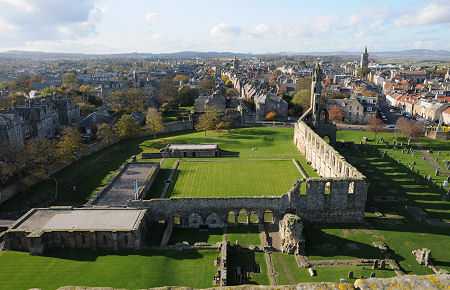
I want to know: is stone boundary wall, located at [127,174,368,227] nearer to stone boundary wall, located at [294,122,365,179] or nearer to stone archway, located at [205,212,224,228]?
stone archway, located at [205,212,224,228]

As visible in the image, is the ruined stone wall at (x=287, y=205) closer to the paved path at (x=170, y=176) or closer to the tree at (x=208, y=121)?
the paved path at (x=170, y=176)

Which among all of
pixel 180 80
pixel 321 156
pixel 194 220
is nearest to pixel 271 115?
pixel 321 156

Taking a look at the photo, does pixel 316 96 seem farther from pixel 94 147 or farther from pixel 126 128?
pixel 94 147

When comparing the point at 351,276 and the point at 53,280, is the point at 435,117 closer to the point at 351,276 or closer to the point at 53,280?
the point at 351,276

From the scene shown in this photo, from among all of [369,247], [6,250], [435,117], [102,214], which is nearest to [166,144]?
[102,214]

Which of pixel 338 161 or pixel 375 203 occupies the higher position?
pixel 338 161
